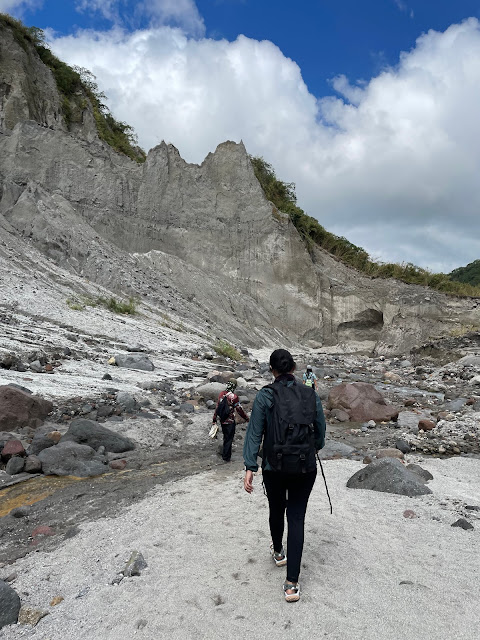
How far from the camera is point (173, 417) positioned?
29.3 ft

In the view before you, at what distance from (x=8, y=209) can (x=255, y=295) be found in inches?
627

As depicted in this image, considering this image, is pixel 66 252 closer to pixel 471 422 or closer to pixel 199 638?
pixel 471 422

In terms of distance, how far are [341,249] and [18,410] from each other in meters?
33.7

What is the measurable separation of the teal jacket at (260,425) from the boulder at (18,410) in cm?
535

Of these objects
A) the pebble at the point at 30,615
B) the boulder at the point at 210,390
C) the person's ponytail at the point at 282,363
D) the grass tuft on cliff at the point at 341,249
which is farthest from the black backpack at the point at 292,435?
the grass tuft on cliff at the point at 341,249

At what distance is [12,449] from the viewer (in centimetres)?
603

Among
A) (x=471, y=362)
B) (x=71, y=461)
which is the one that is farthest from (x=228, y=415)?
(x=471, y=362)

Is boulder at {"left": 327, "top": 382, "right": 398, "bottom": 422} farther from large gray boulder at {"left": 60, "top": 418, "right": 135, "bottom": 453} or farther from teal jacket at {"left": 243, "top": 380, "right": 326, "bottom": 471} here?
teal jacket at {"left": 243, "top": 380, "right": 326, "bottom": 471}

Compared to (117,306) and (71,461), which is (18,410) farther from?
(117,306)

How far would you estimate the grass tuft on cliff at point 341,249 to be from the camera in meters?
33.9

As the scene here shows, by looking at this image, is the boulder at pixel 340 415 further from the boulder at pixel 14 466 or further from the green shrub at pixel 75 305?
the green shrub at pixel 75 305

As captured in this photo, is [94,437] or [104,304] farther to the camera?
[104,304]

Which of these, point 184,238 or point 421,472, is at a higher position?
point 184,238

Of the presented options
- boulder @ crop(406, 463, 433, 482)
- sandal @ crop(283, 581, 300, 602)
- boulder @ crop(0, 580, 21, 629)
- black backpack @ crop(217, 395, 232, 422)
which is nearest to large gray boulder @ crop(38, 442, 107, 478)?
black backpack @ crop(217, 395, 232, 422)
